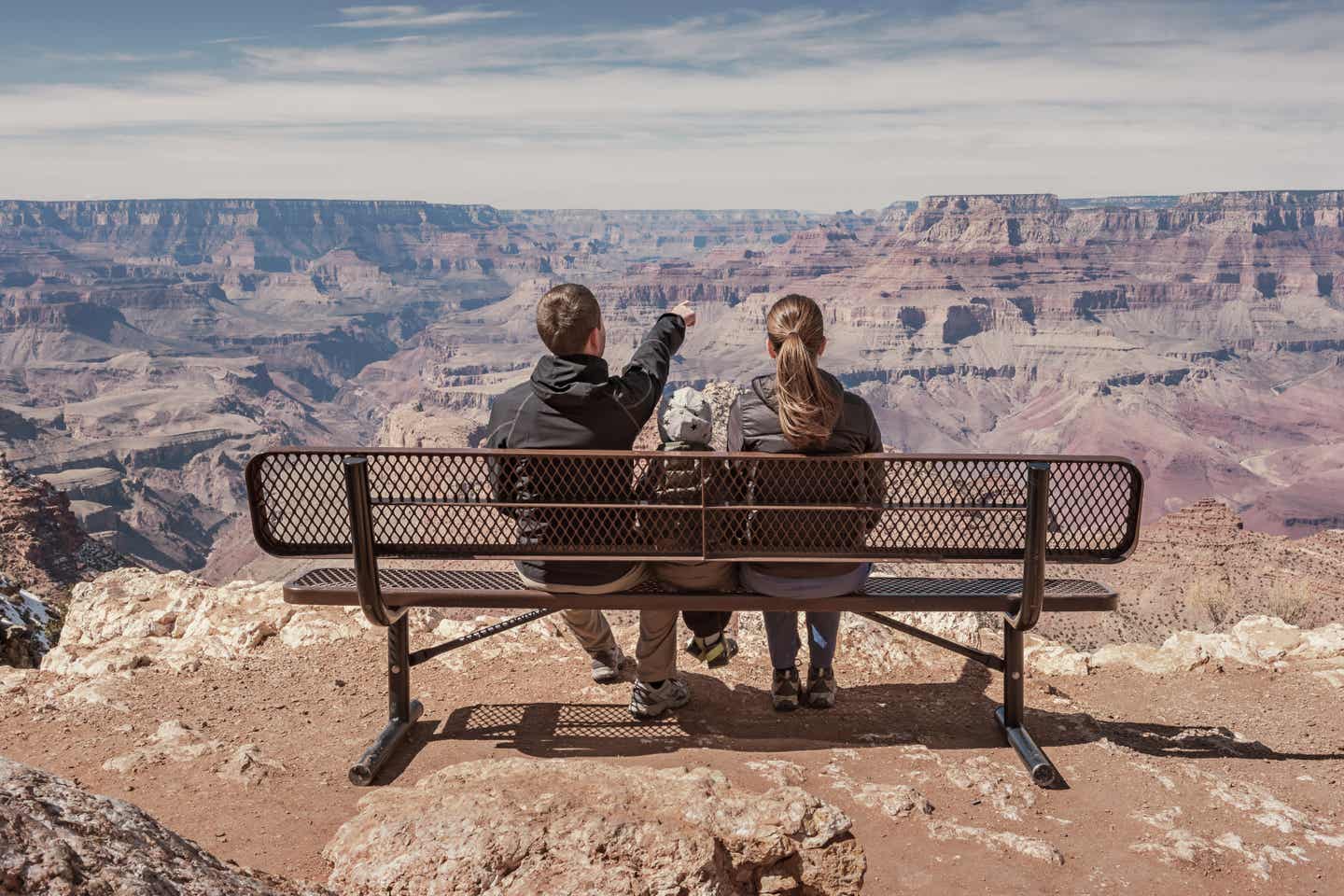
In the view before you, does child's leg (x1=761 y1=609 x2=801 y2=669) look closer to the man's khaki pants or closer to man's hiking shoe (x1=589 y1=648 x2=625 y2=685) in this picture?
the man's khaki pants

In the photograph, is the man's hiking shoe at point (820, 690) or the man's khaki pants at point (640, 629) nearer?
the man's khaki pants at point (640, 629)

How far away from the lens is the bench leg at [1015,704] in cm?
404

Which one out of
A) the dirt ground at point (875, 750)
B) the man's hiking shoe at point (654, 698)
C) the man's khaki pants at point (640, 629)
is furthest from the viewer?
the man's hiking shoe at point (654, 698)

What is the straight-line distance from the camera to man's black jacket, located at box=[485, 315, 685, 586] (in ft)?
12.2

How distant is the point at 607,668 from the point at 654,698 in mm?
564

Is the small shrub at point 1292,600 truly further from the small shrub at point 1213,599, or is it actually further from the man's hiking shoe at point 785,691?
the man's hiking shoe at point 785,691

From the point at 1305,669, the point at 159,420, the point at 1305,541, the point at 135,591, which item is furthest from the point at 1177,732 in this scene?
the point at 159,420

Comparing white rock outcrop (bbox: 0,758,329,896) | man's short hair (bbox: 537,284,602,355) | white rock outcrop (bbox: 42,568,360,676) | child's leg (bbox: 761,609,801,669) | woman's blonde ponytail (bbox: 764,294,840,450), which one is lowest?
white rock outcrop (bbox: 42,568,360,676)

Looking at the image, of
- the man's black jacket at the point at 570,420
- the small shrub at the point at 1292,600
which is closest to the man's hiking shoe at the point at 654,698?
the man's black jacket at the point at 570,420

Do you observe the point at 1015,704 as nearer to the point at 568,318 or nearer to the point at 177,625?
the point at 568,318

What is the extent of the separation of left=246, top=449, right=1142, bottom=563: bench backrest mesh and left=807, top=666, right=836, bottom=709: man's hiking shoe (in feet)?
3.46

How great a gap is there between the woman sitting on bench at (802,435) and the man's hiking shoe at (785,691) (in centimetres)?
75

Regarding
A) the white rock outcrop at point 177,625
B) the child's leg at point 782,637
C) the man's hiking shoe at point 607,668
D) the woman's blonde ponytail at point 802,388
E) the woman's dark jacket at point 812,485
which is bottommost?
the white rock outcrop at point 177,625

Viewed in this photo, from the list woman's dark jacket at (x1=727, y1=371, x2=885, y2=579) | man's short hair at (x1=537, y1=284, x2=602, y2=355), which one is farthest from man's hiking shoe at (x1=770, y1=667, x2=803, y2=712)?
man's short hair at (x1=537, y1=284, x2=602, y2=355)
